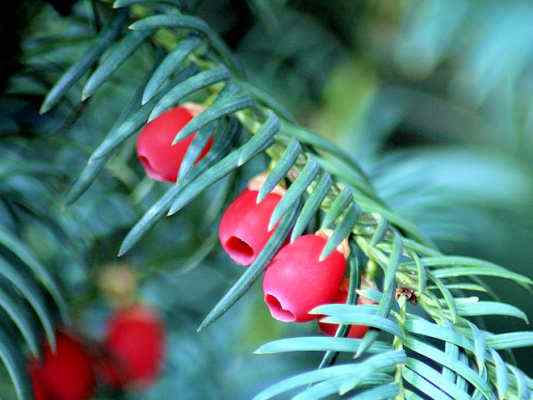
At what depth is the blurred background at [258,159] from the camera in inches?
20.4

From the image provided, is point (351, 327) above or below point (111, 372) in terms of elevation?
above

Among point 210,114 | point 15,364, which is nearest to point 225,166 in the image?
point 210,114

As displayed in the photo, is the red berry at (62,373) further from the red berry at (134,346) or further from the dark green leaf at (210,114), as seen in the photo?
the dark green leaf at (210,114)

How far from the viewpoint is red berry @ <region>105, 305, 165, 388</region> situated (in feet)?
1.83

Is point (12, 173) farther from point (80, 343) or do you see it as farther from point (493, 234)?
point (493, 234)

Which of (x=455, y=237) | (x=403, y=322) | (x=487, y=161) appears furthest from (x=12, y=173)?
(x=487, y=161)

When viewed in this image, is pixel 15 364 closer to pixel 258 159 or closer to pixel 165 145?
pixel 165 145

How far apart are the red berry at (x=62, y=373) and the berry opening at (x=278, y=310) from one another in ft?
0.44

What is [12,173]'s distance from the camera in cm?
46

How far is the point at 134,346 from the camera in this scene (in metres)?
0.56

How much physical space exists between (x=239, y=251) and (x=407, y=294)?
0.09 meters

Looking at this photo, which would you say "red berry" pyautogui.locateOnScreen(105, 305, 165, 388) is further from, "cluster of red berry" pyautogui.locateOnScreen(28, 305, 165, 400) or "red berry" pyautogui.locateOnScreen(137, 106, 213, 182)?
"red berry" pyautogui.locateOnScreen(137, 106, 213, 182)

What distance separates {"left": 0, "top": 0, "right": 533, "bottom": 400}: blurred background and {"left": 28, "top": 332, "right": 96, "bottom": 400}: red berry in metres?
0.02

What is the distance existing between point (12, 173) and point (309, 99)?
1.45 feet
